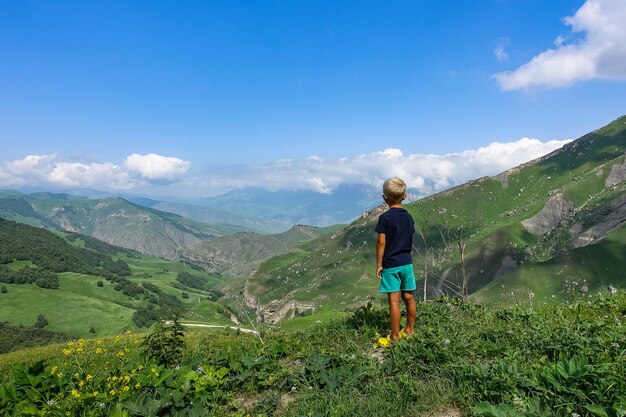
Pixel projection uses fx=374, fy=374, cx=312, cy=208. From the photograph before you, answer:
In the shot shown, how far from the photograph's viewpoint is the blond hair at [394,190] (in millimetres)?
8703

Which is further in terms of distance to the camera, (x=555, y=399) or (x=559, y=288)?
(x=559, y=288)

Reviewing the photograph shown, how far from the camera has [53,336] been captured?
179 meters

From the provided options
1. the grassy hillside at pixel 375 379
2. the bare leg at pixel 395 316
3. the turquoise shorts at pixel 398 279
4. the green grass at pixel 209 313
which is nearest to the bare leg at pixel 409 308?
the turquoise shorts at pixel 398 279

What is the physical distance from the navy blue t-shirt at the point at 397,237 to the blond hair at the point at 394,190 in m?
0.30

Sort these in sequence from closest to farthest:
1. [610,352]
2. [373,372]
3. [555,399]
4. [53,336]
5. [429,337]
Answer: [555,399] < [610,352] < [373,372] < [429,337] < [53,336]

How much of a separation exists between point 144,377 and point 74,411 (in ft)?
3.50

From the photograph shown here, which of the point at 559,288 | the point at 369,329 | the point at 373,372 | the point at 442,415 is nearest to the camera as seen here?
the point at 442,415

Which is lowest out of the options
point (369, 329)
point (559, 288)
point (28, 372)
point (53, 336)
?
point (53, 336)

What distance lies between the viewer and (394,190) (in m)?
8.70

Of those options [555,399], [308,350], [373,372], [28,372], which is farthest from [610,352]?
[28,372]

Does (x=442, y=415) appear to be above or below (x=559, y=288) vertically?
above

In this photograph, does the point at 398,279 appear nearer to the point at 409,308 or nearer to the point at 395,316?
the point at 409,308

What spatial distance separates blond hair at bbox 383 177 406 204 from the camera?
8.70m

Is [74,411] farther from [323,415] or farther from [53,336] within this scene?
[53,336]
